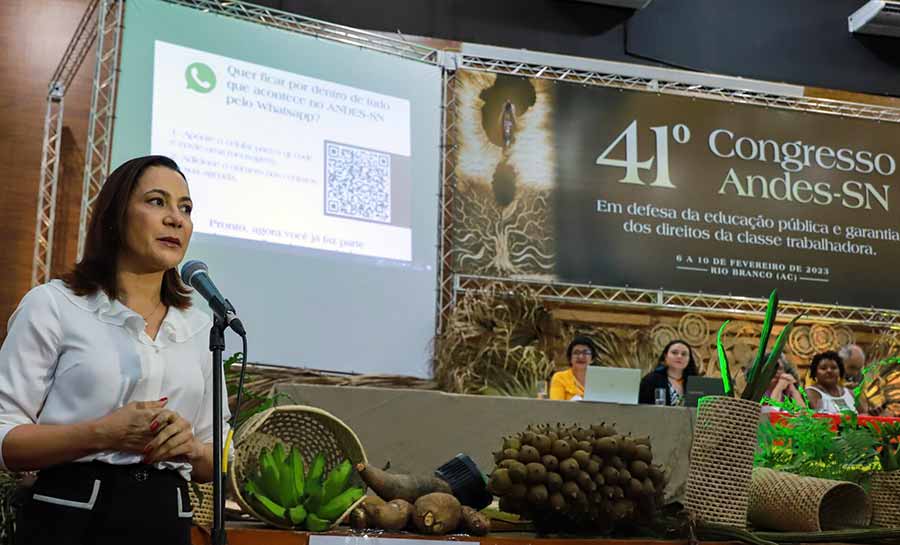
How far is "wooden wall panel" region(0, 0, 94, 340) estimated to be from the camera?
5461 mm

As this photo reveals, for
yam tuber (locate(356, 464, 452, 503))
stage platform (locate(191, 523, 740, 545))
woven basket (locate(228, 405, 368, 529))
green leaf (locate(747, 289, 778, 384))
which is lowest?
stage platform (locate(191, 523, 740, 545))

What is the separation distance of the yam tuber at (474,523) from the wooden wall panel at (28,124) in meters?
4.10

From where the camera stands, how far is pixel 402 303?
528 centimetres

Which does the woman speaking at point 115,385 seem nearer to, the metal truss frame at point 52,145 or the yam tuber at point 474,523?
the yam tuber at point 474,523

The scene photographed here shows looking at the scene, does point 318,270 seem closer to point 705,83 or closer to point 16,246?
point 16,246

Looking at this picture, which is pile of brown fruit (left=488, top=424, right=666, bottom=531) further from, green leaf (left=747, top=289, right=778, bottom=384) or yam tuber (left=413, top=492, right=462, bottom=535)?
green leaf (left=747, top=289, right=778, bottom=384)

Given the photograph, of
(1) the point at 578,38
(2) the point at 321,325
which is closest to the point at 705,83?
(1) the point at 578,38

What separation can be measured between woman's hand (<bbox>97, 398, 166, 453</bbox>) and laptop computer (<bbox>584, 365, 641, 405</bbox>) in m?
1.71

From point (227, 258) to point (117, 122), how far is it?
80 centimetres

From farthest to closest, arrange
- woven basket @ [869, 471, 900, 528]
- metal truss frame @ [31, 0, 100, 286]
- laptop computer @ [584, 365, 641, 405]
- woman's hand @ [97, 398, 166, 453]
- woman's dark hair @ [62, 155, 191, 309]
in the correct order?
1. metal truss frame @ [31, 0, 100, 286]
2. laptop computer @ [584, 365, 641, 405]
3. woven basket @ [869, 471, 900, 528]
4. woman's dark hair @ [62, 155, 191, 309]
5. woman's hand @ [97, 398, 166, 453]

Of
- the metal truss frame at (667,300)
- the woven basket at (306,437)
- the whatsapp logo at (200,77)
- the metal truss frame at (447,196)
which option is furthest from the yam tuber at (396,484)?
the metal truss frame at (667,300)

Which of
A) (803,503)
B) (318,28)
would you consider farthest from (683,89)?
(803,503)

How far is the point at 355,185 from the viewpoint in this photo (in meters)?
5.15

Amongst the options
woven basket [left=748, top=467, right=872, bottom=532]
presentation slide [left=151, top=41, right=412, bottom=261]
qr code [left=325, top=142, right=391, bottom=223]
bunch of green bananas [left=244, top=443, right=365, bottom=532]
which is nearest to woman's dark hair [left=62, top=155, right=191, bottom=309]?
bunch of green bananas [left=244, top=443, right=365, bottom=532]
